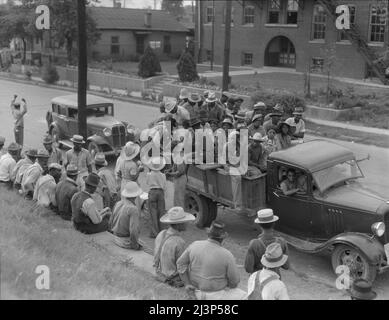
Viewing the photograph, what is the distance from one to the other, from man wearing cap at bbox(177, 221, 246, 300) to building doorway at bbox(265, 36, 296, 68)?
110 feet

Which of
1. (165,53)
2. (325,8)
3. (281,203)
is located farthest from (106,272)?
(165,53)

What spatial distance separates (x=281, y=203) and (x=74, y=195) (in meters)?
3.48

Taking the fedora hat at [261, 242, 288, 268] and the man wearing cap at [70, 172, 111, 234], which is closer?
the fedora hat at [261, 242, 288, 268]

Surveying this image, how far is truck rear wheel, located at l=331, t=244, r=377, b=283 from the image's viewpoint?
7789mm

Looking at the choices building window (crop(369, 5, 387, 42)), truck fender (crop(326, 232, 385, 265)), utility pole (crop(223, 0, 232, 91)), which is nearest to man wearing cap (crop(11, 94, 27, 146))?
utility pole (crop(223, 0, 232, 91))

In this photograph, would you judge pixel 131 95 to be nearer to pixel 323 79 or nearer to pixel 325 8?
pixel 323 79

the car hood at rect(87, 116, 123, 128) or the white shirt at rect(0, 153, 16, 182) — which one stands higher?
the car hood at rect(87, 116, 123, 128)

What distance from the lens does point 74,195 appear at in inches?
349

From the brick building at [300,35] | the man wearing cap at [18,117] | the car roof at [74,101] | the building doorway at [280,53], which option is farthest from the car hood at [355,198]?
the building doorway at [280,53]

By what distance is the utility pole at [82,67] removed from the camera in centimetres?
1376

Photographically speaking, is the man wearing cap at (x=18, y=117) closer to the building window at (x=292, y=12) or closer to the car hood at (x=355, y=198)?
the car hood at (x=355, y=198)

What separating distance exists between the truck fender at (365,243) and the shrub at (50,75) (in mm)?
29517

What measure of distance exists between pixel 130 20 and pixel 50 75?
49.5 ft

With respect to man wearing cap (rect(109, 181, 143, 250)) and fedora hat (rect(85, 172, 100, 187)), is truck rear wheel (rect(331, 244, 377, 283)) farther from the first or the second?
fedora hat (rect(85, 172, 100, 187))
